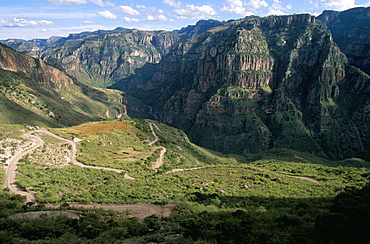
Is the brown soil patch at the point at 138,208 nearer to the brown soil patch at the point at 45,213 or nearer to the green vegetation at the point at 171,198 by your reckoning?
the green vegetation at the point at 171,198

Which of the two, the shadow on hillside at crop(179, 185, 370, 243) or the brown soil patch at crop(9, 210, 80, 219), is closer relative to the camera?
the shadow on hillside at crop(179, 185, 370, 243)

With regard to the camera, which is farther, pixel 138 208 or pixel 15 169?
pixel 15 169

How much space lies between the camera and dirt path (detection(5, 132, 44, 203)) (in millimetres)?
34000

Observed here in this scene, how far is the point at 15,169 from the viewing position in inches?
1655

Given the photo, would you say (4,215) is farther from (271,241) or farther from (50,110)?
(50,110)

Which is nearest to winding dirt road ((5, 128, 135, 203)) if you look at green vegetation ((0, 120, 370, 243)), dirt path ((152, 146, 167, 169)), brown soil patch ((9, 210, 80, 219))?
green vegetation ((0, 120, 370, 243))

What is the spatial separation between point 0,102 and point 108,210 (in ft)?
367

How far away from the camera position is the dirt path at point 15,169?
34000mm

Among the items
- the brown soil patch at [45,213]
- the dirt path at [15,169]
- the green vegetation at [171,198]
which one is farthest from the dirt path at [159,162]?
the brown soil patch at [45,213]

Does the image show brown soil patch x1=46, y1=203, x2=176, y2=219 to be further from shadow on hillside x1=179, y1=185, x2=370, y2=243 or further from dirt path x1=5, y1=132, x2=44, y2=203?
dirt path x1=5, y1=132, x2=44, y2=203

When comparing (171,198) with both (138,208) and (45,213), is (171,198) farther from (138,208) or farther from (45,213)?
(45,213)

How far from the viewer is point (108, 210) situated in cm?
3062

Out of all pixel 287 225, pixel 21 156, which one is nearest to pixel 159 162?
pixel 21 156

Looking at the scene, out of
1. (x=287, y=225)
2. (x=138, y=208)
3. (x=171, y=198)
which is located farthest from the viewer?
(x=171, y=198)
